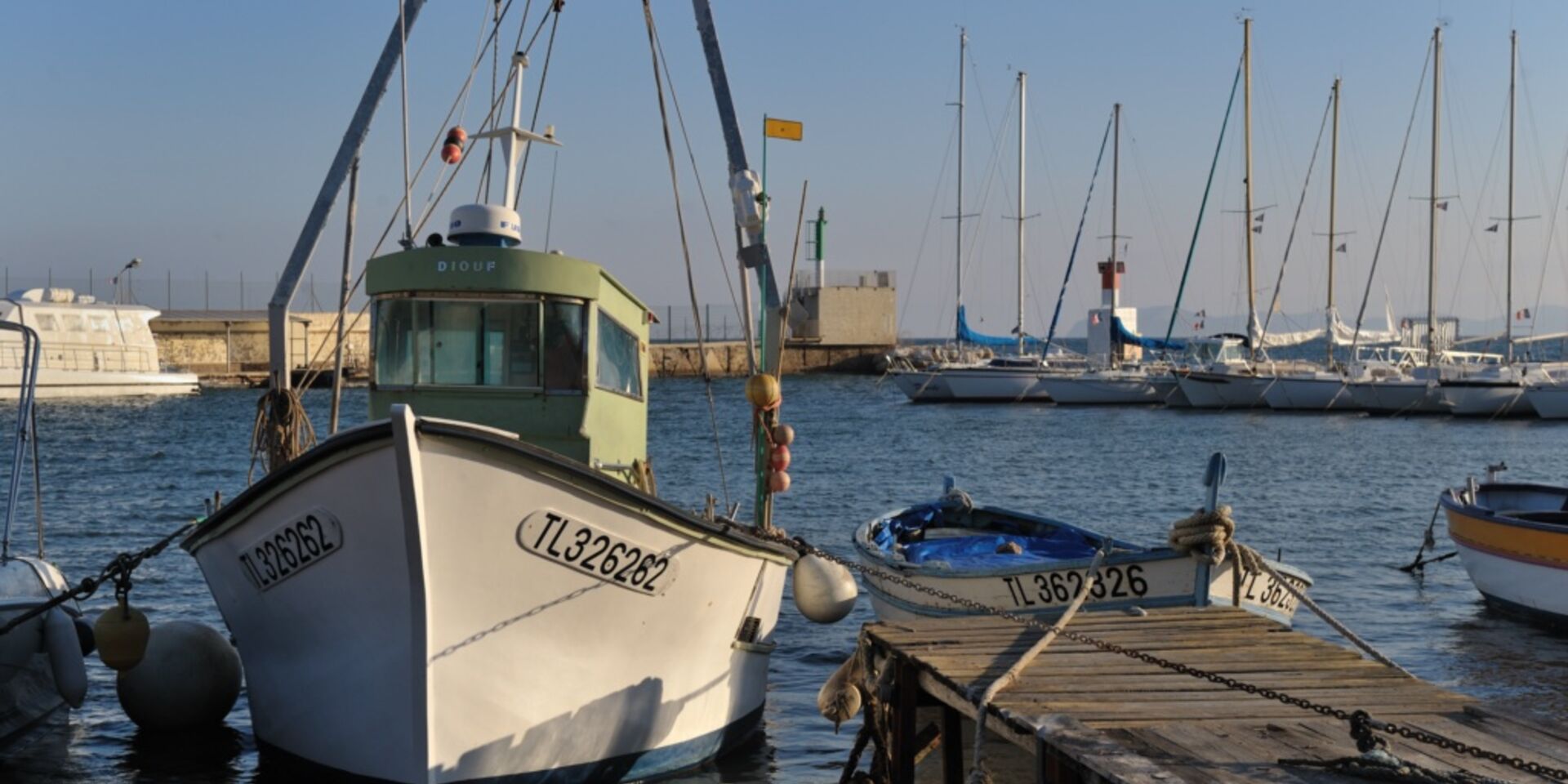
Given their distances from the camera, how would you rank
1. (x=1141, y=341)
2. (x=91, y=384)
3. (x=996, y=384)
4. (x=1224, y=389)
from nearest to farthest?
1. (x=1224, y=389)
2. (x=996, y=384)
3. (x=91, y=384)
4. (x=1141, y=341)

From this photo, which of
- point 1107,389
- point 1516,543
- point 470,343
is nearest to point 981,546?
point 1516,543

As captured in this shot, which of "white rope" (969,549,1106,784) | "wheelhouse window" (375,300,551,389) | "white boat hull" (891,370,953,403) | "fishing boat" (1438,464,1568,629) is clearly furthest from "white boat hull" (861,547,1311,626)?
"white boat hull" (891,370,953,403)

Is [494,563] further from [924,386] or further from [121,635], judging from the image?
A: [924,386]

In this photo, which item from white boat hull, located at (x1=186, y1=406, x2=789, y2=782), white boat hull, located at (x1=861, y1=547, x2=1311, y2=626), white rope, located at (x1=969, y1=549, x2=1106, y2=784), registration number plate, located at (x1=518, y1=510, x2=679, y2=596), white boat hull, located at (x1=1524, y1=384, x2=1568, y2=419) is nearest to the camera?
white rope, located at (x1=969, y1=549, x2=1106, y2=784)

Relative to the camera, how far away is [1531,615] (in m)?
16.7

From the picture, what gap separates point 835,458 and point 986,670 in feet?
106

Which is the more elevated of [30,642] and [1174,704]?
[1174,704]

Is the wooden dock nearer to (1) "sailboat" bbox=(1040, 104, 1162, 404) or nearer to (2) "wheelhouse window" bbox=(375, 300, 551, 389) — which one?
(2) "wheelhouse window" bbox=(375, 300, 551, 389)

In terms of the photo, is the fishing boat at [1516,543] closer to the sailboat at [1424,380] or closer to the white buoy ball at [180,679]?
the white buoy ball at [180,679]

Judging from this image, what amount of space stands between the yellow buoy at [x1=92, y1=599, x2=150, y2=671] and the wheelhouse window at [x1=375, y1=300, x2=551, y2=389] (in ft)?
7.69

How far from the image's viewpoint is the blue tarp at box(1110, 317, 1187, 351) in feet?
235

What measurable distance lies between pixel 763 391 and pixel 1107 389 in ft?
180

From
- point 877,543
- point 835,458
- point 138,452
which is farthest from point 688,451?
point 877,543

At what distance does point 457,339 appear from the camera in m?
10.3
